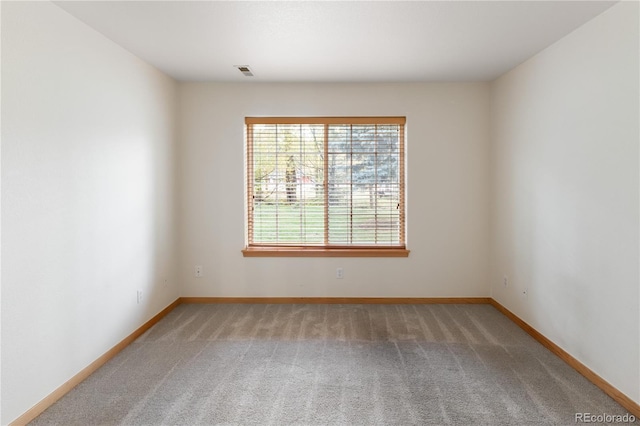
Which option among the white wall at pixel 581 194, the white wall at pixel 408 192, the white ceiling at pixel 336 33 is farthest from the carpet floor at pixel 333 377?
the white ceiling at pixel 336 33

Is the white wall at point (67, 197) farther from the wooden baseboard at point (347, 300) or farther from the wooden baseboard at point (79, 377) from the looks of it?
the wooden baseboard at point (347, 300)

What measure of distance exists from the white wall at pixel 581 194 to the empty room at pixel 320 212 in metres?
0.02

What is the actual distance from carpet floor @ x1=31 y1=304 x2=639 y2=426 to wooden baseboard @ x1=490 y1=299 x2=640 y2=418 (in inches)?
1.8

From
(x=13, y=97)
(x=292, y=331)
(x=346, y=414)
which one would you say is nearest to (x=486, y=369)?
(x=346, y=414)

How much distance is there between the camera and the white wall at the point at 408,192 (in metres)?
4.08

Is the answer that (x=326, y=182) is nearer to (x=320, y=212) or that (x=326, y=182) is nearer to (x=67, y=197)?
(x=320, y=212)

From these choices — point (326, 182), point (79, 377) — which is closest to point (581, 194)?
point (326, 182)

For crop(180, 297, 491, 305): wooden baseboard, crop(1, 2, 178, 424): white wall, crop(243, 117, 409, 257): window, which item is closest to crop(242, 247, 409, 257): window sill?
crop(243, 117, 409, 257): window

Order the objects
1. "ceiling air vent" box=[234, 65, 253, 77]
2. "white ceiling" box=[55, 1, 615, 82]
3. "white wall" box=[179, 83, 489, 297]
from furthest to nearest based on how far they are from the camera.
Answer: "white wall" box=[179, 83, 489, 297] → "ceiling air vent" box=[234, 65, 253, 77] → "white ceiling" box=[55, 1, 615, 82]

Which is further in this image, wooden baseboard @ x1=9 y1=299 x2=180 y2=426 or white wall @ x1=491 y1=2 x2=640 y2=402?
white wall @ x1=491 y1=2 x2=640 y2=402

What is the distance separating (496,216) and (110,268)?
3.78 meters

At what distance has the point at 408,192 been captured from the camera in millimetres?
4121

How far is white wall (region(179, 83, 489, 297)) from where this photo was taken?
4.08m

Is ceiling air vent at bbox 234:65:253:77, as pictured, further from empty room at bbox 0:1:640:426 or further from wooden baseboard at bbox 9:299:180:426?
wooden baseboard at bbox 9:299:180:426
